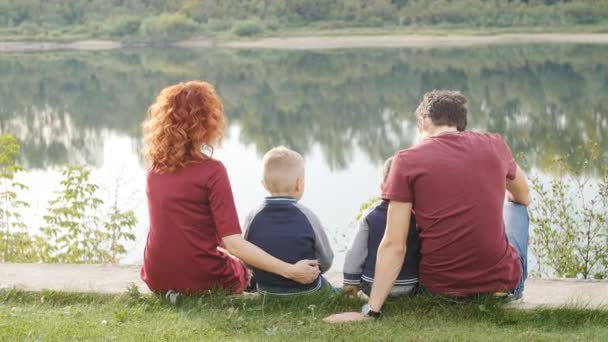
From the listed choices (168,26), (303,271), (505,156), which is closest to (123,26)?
(168,26)

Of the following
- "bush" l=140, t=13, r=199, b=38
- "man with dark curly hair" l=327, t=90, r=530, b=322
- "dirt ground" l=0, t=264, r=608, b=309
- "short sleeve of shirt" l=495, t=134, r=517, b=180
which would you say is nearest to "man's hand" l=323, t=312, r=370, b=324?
"man with dark curly hair" l=327, t=90, r=530, b=322

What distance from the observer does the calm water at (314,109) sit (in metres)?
10.4

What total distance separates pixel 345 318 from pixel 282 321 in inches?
8.9

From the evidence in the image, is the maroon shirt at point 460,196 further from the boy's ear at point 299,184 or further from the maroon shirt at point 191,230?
the maroon shirt at point 191,230

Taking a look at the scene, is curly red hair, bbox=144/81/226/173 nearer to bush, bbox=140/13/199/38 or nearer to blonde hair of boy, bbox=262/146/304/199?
blonde hair of boy, bbox=262/146/304/199

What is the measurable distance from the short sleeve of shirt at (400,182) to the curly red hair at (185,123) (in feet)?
2.16

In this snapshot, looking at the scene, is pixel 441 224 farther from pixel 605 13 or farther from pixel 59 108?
pixel 605 13

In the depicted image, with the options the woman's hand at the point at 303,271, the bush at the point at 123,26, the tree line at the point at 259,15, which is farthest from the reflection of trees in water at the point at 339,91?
the woman's hand at the point at 303,271

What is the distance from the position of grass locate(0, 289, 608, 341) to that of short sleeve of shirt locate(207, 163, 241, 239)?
→ 0.31 metres

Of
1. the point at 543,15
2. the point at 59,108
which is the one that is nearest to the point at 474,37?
the point at 543,15

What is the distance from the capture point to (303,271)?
3420 millimetres

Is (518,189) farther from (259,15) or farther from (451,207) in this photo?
(259,15)

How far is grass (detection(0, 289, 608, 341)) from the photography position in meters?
3.15

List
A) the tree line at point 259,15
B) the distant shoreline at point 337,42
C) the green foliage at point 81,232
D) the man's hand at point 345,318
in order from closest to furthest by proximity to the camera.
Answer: the man's hand at point 345,318
the green foliage at point 81,232
the distant shoreline at point 337,42
the tree line at point 259,15
